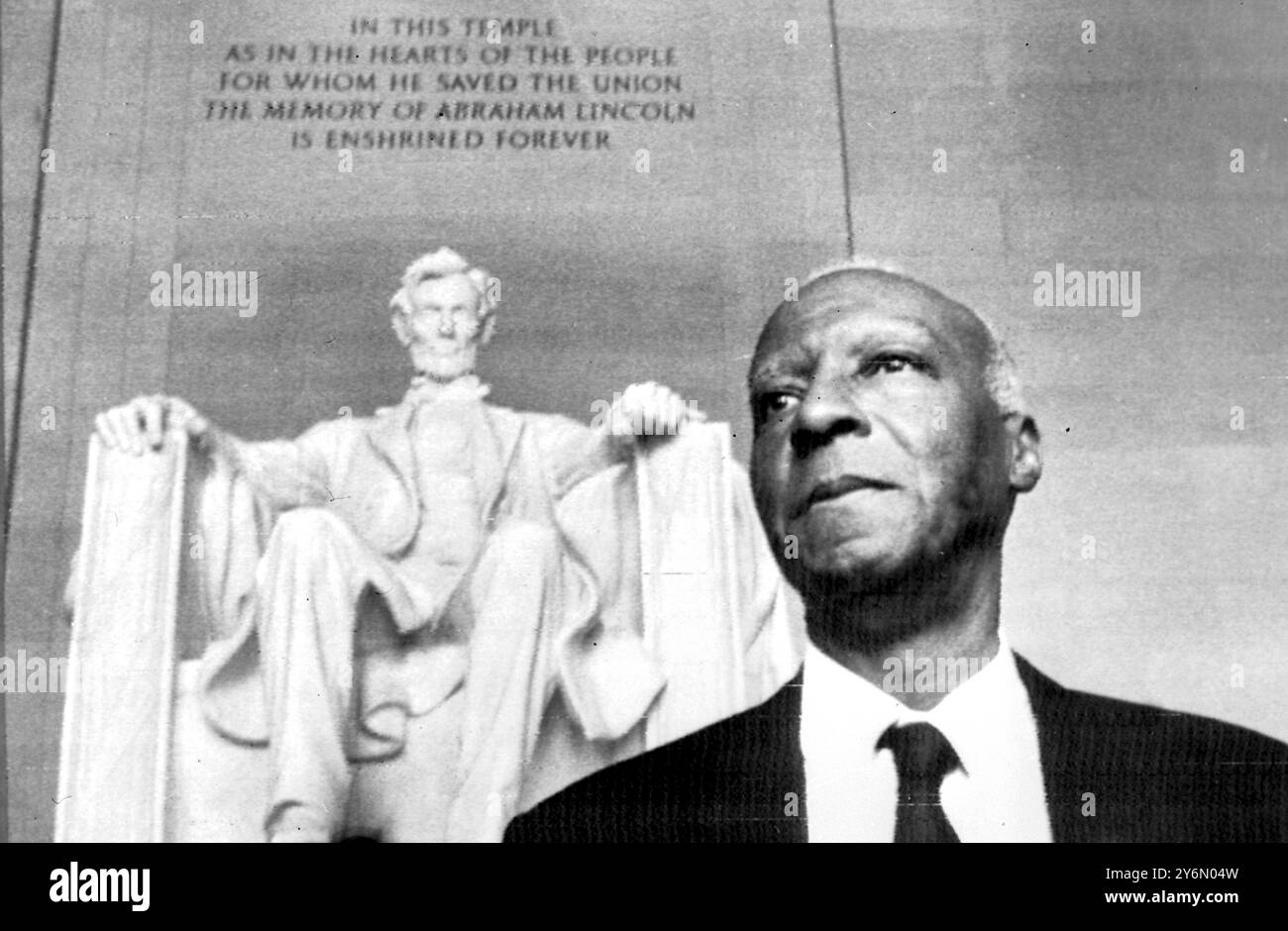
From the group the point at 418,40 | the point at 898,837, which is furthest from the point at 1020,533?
the point at 418,40

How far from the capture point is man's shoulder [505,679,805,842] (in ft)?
29.4

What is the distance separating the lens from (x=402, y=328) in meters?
9.52

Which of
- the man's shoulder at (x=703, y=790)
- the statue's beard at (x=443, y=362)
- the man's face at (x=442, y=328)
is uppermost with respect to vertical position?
the man's face at (x=442, y=328)

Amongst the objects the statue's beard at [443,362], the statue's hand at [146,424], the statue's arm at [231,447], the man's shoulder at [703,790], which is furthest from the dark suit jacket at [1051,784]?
the statue's hand at [146,424]

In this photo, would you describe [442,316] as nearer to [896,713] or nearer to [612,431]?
[612,431]

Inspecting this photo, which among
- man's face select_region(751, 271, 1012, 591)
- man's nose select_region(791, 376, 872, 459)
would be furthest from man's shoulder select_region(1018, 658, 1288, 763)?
man's nose select_region(791, 376, 872, 459)

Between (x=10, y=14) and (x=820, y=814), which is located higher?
(x=10, y=14)

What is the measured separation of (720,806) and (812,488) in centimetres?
124

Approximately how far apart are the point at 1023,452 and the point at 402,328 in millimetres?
2484

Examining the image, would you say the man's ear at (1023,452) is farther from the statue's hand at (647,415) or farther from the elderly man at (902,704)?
the statue's hand at (647,415)

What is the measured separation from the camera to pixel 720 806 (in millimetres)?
9016

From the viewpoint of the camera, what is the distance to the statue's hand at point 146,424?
9.20 m
